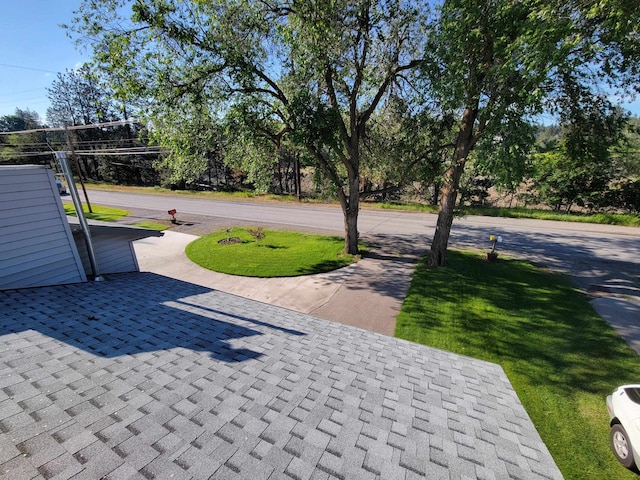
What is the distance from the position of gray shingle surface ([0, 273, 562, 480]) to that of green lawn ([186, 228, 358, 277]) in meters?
6.76

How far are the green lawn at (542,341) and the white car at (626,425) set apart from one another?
0.60ft

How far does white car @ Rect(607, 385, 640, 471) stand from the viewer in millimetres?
3783

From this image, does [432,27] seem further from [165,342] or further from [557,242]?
[557,242]

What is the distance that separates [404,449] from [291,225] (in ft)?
58.8

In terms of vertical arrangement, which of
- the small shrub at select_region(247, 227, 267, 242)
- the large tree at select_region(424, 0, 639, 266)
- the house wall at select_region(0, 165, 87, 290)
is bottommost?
the small shrub at select_region(247, 227, 267, 242)

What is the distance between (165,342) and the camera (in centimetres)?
405

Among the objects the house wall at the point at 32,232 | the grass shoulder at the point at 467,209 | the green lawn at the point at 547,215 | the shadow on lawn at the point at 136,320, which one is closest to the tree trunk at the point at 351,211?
the grass shoulder at the point at 467,209

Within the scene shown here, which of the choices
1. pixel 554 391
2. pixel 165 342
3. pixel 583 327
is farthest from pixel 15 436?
pixel 583 327

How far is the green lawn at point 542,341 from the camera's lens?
179 inches

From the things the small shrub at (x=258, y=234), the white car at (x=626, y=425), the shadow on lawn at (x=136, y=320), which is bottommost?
the small shrub at (x=258, y=234)

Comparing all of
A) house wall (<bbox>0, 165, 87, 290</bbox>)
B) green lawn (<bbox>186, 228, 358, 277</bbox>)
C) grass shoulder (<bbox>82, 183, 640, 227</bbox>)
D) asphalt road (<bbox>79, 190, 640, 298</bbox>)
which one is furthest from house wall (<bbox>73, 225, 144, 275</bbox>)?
grass shoulder (<bbox>82, 183, 640, 227</bbox>)

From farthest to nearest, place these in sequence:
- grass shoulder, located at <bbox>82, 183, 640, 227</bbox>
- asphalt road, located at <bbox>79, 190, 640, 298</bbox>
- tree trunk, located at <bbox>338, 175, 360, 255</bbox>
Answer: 1. grass shoulder, located at <bbox>82, 183, 640, 227</bbox>
2. tree trunk, located at <bbox>338, 175, 360, 255</bbox>
3. asphalt road, located at <bbox>79, 190, 640, 298</bbox>

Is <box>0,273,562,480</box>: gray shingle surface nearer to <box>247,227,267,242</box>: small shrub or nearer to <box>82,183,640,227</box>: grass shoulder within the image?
<box>82,183,640,227</box>: grass shoulder

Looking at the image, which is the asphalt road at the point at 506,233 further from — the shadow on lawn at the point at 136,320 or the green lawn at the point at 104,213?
the shadow on lawn at the point at 136,320
